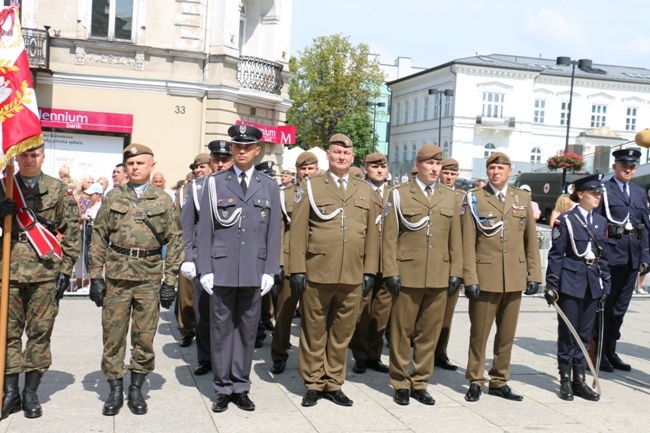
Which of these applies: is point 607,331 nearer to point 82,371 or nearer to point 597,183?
point 597,183

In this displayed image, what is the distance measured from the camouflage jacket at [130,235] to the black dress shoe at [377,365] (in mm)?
2681

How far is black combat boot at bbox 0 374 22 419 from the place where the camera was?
20.2ft

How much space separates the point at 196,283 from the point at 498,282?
9.71ft

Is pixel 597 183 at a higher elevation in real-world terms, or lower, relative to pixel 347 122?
lower

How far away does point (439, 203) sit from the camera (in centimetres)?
721

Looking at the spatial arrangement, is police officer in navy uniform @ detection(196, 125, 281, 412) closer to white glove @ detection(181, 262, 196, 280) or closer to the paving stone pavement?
white glove @ detection(181, 262, 196, 280)

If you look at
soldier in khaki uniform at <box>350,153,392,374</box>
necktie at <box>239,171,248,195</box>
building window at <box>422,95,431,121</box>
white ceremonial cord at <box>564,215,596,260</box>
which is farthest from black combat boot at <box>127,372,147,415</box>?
building window at <box>422,95,431,121</box>

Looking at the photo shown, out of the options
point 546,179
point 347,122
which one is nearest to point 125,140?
point 546,179

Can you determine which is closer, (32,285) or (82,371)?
(32,285)

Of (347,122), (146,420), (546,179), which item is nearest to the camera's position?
(146,420)

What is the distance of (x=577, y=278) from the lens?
7.54m

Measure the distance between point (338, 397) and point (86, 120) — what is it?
17.8 m

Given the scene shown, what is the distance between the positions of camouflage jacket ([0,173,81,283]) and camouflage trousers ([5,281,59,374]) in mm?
104

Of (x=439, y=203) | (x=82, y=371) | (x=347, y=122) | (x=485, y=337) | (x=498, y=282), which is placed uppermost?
(x=347, y=122)
